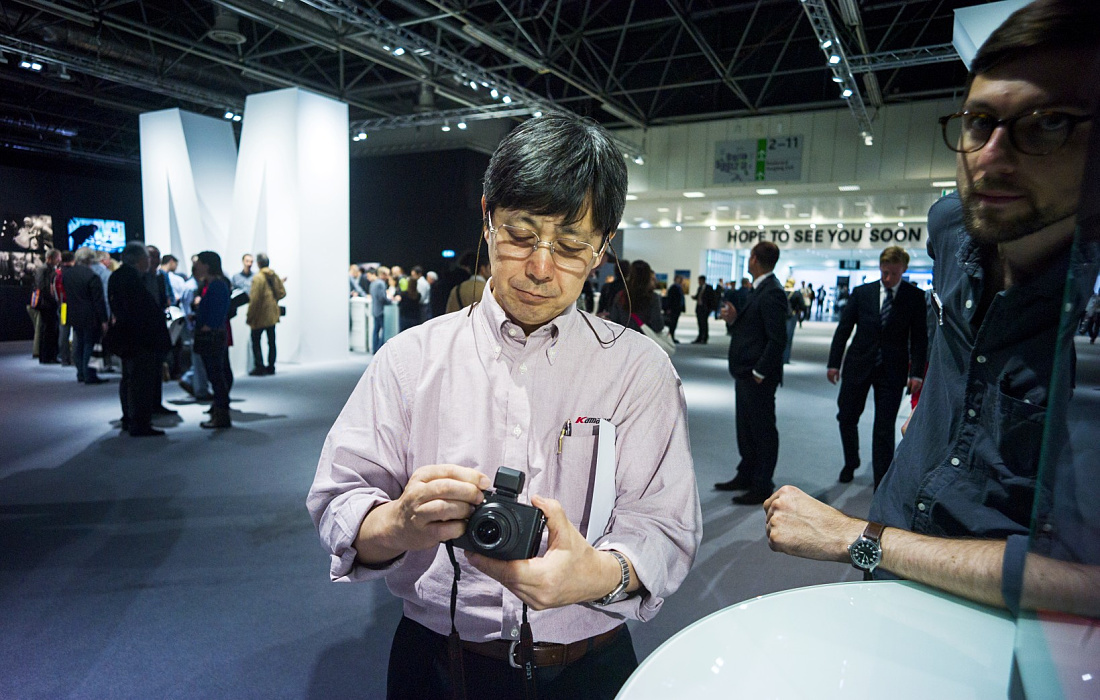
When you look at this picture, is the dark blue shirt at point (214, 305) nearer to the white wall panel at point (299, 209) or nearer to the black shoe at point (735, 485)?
the white wall panel at point (299, 209)

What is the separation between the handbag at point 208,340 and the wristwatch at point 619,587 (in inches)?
215

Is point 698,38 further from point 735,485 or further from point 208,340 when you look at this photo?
point 208,340

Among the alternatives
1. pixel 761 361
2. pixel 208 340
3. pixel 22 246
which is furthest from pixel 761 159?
pixel 22 246

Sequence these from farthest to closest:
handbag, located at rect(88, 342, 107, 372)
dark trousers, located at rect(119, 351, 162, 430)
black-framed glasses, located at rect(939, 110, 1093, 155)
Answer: handbag, located at rect(88, 342, 107, 372) → dark trousers, located at rect(119, 351, 162, 430) → black-framed glasses, located at rect(939, 110, 1093, 155)

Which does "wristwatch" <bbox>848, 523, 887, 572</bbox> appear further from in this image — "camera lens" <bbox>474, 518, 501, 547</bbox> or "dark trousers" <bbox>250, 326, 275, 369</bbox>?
"dark trousers" <bbox>250, 326, 275, 369</bbox>

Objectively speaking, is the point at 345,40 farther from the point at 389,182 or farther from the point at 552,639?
the point at 552,639

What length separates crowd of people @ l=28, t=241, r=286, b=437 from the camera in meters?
5.04

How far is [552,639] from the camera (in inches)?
38.5

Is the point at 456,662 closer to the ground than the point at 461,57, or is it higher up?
closer to the ground

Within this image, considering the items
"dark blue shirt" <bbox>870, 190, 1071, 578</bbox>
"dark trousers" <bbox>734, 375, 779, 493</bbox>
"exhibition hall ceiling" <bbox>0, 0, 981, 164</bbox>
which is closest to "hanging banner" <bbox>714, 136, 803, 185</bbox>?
"exhibition hall ceiling" <bbox>0, 0, 981, 164</bbox>

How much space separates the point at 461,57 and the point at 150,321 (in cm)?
645

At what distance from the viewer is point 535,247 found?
3.17ft

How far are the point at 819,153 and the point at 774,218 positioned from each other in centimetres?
528

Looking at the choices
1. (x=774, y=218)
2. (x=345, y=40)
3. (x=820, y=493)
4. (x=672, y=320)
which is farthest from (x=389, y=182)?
(x=820, y=493)
